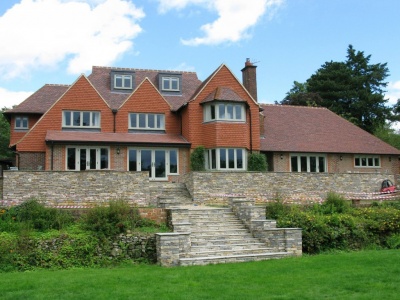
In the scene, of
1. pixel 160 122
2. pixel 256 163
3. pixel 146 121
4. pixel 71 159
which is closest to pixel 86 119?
pixel 71 159

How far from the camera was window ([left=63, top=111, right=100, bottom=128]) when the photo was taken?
28.8 metres

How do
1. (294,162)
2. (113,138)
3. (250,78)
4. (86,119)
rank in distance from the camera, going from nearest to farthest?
(113,138) < (86,119) < (294,162) < (250,78)

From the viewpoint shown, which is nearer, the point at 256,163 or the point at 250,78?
the point at 256,163

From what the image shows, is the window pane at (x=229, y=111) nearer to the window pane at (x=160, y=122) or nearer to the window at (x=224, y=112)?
the window at (x=224, y=112)

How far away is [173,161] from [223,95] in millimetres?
5190

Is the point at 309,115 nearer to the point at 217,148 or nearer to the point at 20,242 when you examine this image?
the point at 217,148

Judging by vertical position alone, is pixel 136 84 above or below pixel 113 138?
above

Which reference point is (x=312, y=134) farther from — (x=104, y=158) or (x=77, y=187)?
(x=77, y=187)

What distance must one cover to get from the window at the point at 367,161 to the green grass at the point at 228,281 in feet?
66.2

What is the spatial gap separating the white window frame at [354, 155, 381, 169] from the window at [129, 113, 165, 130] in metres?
14.1

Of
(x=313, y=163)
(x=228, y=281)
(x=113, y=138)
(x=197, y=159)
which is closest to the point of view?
(x=228, y=281)

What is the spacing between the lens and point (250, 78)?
3241 cm

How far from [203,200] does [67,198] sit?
6426 millimetres

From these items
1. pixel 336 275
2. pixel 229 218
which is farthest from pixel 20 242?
pixel 336 275
